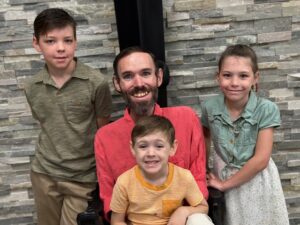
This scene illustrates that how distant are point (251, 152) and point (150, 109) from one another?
0.44 m

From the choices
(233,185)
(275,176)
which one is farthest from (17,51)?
(275,176)

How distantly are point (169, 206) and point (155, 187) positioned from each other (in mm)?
95

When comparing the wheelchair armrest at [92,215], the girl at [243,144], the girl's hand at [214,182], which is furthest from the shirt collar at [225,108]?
the wheelchair armrest at [92,215]

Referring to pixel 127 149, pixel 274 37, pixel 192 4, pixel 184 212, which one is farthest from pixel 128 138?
pixel 274 37

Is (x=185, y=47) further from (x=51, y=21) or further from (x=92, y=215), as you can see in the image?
(x=92, y=215)

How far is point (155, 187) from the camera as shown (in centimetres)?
150

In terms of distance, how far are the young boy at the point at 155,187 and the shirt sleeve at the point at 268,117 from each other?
361 millimetres

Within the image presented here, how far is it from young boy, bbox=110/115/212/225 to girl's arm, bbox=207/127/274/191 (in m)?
0.18

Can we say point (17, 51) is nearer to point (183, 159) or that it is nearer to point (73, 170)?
point (73, 170)

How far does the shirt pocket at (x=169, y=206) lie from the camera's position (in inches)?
59.9

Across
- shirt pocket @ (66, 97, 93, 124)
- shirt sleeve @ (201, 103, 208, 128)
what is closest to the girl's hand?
shirt sleeve @ (201, 103, 208, 128)

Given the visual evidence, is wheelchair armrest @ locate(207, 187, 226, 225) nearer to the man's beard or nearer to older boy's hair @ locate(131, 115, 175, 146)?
older boy's hair @ locate(131, 115, 175, 146)

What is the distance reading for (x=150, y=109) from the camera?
5.36 ft

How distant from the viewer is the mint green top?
5.38 feet
